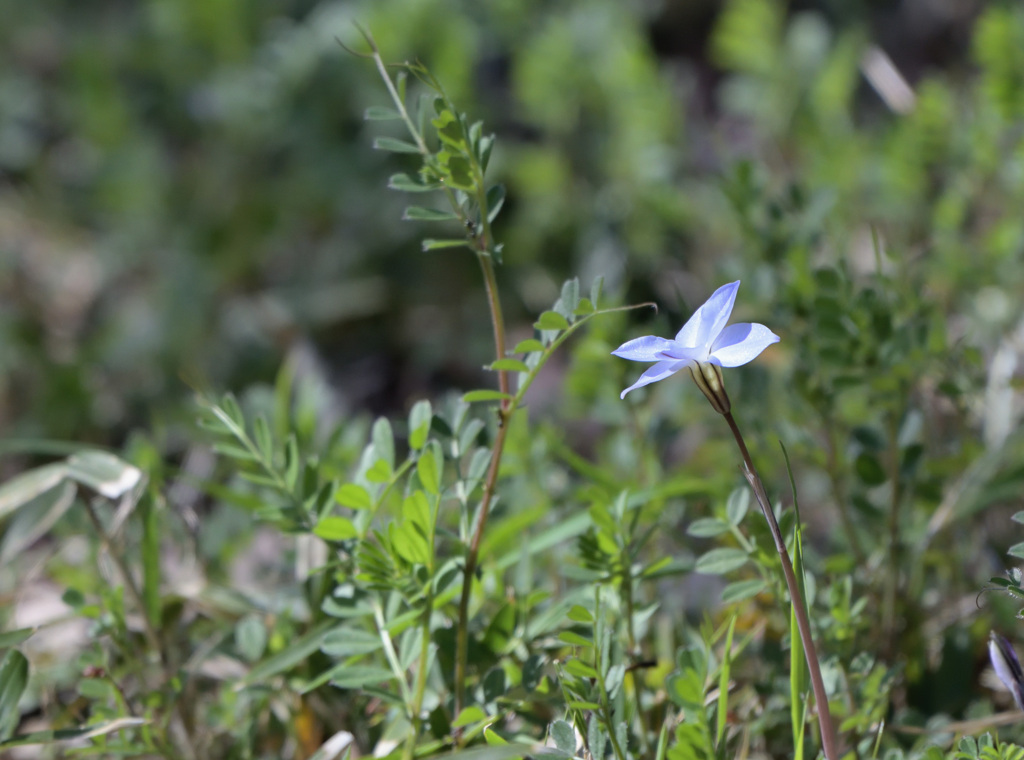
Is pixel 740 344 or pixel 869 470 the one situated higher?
pixel 740 344

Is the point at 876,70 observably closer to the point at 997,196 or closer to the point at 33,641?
the point at 997,196

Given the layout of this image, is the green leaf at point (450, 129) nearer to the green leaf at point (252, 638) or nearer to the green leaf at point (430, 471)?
the green leaf at point (430, 471)

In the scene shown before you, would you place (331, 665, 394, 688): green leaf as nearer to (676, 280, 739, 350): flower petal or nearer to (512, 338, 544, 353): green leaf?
(512, 338, 544, 353): green leaf

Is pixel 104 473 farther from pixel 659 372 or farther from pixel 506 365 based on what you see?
pixel 659 372

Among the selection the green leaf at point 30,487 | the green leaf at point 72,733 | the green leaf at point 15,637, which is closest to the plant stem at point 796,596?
the green leaf at point 72,733

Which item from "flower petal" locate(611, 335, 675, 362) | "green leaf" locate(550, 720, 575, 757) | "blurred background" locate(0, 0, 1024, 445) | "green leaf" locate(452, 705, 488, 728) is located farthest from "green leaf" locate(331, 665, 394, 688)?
"blurred background" locate(0, 0, 1024, 445)

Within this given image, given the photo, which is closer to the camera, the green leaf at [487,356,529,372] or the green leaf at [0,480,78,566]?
the green leaf at [487,356,529,372]

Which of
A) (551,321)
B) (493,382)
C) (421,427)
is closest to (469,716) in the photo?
(421,427)
